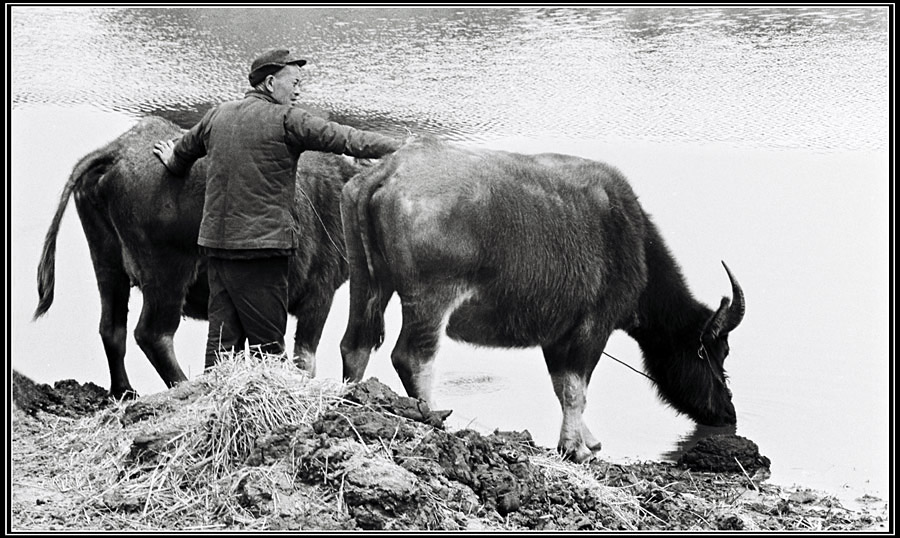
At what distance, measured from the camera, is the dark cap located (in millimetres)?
7270

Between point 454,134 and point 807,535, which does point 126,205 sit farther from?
point 807,535

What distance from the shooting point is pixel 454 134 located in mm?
10336

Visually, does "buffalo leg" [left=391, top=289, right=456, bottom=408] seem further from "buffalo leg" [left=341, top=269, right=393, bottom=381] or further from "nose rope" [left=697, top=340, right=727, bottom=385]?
"nose rope" [left=697, top=340, right=727, bottom=385]

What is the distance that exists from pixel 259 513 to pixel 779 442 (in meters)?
4.16

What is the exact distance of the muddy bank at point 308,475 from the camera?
18.5 ft

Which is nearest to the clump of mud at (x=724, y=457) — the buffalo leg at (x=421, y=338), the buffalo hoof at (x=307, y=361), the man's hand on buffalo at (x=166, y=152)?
the buffalo leg at (x=421, y=338)

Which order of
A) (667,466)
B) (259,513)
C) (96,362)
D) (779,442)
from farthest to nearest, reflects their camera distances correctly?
1. (96,362)
2. (779,442)
3. (667,466)
4. (259,513)

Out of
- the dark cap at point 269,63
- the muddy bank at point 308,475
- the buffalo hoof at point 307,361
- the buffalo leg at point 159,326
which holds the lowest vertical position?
the buffalo hoof at point 307,361

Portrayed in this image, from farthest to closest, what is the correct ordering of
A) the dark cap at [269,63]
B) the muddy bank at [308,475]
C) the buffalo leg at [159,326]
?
the buffalo leg at [159,326]
the dark cap at [269,63]
the muddy bank at [308,475]

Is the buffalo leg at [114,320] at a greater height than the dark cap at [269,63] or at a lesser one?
lesser

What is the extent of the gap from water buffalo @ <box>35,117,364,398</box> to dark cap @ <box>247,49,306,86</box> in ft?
2.95

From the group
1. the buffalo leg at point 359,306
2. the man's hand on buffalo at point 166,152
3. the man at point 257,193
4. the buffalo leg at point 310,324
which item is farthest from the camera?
the buffalo leg at point 310,324

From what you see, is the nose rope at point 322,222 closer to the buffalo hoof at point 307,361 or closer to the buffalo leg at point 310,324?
the buffalo leg at point 310,324

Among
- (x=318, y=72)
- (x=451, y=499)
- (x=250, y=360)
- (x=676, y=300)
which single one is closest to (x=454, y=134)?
(x=318, y=72)
